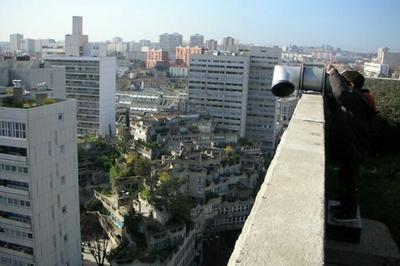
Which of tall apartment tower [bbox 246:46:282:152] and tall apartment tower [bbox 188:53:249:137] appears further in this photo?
tall apartment tower [bbox 246:46:282:152]

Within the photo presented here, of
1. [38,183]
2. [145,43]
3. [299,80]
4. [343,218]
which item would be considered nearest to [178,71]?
[38,183]

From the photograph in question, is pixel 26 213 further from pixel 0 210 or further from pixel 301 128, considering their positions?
pixel 301 128

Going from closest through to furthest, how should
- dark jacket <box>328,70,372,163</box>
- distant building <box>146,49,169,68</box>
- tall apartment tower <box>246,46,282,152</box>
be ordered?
dark jacket <box>328,70,372,163</box>, tall apartment tower <box>246,46,282,152</box>, distant building <box>146,49,169,68</box>

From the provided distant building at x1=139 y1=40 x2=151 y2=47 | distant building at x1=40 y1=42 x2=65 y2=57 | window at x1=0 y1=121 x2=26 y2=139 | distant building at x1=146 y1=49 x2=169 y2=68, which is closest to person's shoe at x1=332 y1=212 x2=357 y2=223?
window at x1=0 y1=121 x2=26 y2=139

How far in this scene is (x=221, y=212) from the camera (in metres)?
12.6

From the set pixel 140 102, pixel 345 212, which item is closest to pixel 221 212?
pixel 345 212

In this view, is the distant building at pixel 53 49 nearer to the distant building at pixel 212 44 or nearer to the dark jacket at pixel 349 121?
the dark jacket at pixel 349 121

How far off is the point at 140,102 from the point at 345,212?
30523 millimetres

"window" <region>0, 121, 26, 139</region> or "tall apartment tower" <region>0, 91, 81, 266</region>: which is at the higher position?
"window" <region>0, 121, 26, 139</region>

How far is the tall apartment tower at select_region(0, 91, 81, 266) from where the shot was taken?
283 inches

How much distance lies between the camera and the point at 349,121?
1925mm

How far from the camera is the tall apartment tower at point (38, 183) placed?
7.20 metres

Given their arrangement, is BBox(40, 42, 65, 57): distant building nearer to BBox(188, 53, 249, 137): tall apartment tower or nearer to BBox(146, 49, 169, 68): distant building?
BBox(188, 53, 249, 137): tall apartment tower

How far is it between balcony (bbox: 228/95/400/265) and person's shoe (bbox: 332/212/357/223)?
117 mm
